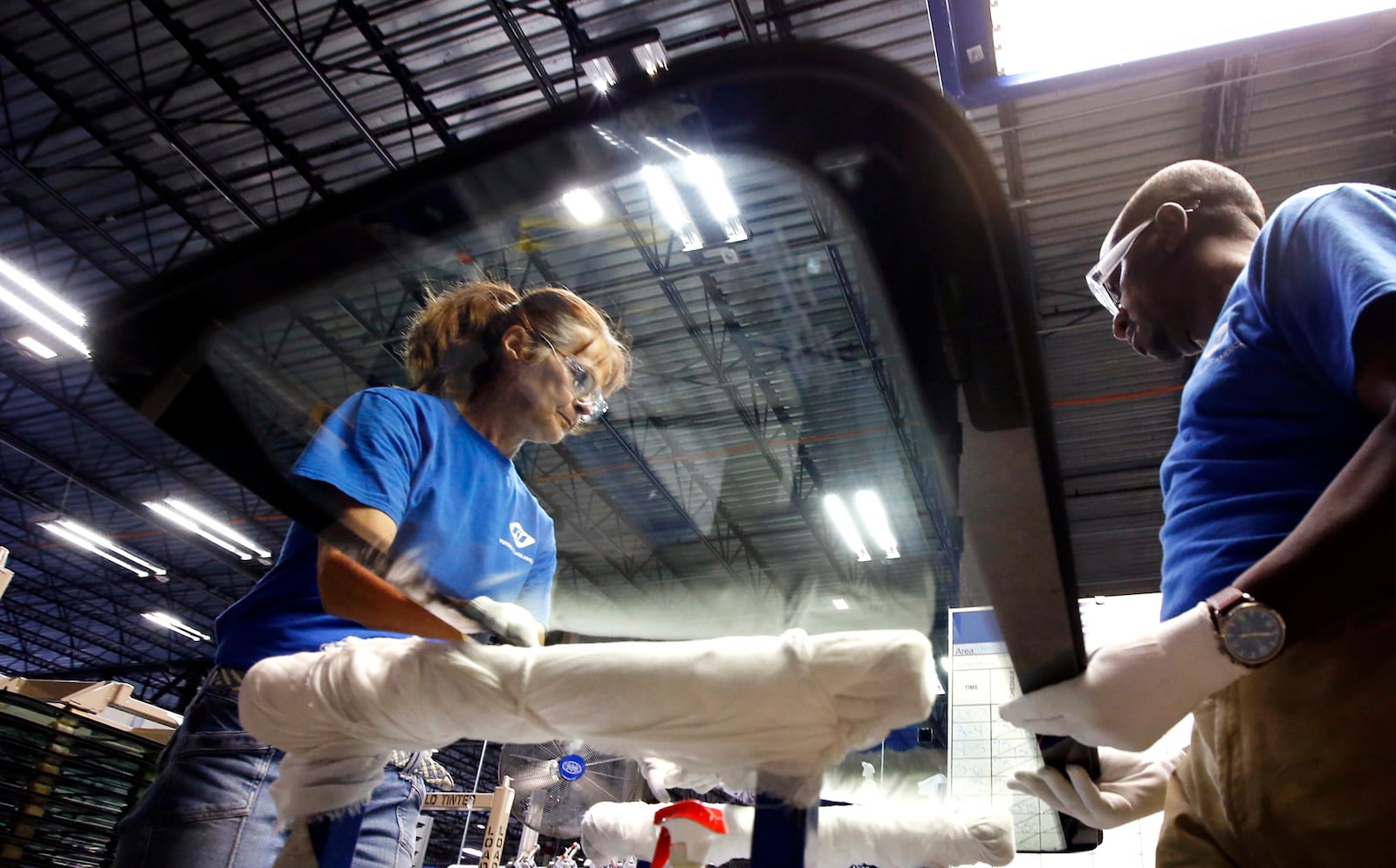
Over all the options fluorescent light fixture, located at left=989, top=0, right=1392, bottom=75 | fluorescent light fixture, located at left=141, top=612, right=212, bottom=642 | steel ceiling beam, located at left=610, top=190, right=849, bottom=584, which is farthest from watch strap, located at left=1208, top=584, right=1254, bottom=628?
fluorescent light fixture, located at left=141, top=612, right=212, bottom=642

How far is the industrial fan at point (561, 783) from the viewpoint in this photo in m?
2.18

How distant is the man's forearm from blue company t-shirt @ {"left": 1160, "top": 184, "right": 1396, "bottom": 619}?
0.13 meters

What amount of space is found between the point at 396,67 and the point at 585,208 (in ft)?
22.1

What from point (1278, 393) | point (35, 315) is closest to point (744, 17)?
point (1278, 393)

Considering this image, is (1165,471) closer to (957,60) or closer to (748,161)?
(748,161)

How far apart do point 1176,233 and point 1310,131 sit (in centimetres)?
631

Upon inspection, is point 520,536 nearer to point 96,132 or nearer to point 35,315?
point 96,132

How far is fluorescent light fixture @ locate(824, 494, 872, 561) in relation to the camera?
2.26 ft

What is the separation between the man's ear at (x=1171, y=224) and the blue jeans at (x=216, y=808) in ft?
4.41

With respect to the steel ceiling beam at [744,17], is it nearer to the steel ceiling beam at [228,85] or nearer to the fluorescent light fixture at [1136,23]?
the steel ceiling beam at [228,85]

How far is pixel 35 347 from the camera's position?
30.0 feet

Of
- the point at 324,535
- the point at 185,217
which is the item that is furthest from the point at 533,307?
the point at 185,217

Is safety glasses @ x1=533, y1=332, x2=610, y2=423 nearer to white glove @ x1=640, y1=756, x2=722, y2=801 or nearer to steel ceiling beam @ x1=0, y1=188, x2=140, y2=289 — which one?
white glove @ x1=640, y1=756, x2=722, y2=801

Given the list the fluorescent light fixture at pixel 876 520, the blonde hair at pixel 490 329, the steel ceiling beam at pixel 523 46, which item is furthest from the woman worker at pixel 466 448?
the steel ceiling beam at pixel 523 46
